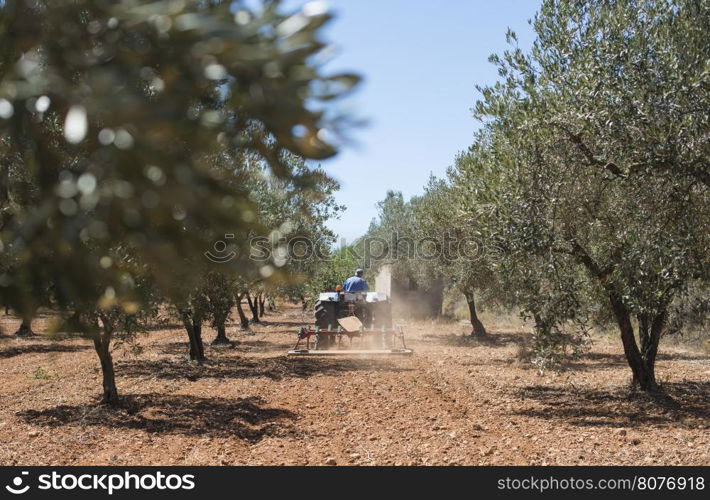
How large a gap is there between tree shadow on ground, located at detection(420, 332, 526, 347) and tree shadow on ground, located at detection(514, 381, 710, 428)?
14917 mm

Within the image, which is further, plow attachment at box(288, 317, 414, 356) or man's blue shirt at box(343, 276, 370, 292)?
man's blue shirt at box(343, 276, 370, 292)

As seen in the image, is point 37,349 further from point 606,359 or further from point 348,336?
point 606,359

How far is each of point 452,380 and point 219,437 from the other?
8.47m

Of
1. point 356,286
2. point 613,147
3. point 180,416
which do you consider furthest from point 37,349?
point 613,147

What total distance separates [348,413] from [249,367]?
8949 mm

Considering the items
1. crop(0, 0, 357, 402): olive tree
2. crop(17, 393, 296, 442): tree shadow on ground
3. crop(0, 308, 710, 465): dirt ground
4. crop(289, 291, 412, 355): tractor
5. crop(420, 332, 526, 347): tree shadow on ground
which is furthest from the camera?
crop(420, 332, 526, 347): tree shadow on ground

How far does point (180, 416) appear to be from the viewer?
13219 mm

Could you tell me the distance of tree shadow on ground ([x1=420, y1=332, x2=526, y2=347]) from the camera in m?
32.4

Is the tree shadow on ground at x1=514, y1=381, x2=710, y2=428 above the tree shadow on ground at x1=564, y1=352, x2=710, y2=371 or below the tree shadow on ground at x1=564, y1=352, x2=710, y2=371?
below

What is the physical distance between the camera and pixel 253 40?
191 cm

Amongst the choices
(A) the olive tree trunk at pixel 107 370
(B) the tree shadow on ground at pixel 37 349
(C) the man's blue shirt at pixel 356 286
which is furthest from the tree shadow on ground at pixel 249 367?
(B) the tree shadow on ground at pixel 37 349

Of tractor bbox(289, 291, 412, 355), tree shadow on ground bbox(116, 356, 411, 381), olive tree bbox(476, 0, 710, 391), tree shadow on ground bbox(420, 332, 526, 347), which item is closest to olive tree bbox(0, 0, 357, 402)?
olive tree bbox(476, 0, 710, 391)

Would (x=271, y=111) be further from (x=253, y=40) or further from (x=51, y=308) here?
(x=51, y=308)

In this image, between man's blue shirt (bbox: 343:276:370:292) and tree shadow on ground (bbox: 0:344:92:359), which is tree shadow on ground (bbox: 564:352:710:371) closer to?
man's blue shirt (bbox: 343:276:370:292)
